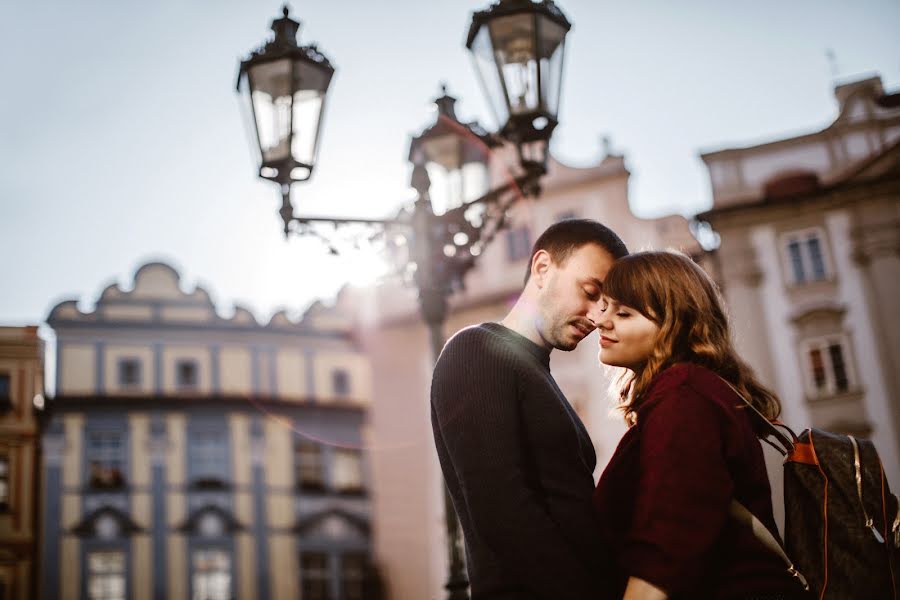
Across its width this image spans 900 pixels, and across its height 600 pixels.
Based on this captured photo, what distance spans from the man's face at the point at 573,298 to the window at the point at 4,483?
2510 cm

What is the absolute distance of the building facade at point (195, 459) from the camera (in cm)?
2539

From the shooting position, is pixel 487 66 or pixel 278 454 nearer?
pixel 487 66

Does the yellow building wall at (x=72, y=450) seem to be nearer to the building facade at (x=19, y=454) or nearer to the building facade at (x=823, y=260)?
the building facade at (x=19, y=454)

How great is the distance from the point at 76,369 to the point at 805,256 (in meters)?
18.7

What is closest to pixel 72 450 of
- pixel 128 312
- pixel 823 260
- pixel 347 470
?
pixel 128 312

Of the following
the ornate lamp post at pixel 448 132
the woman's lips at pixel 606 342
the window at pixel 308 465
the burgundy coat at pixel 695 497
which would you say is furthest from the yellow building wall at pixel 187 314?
the burgundy coat at pixel 695 497

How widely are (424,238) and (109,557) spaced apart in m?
A: 21.6

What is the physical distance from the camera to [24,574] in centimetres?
2425

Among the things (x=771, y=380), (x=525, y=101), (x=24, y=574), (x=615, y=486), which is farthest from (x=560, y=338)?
(x=24, y=574)

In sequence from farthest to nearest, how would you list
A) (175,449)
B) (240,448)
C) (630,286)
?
(240,448) < (175,449) < (630,286)

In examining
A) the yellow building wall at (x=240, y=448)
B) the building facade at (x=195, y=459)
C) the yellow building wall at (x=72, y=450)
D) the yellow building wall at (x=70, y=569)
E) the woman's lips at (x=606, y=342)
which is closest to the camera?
the woman's lips at (x=606, y=342)

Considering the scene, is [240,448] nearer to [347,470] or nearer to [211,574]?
[347,470]

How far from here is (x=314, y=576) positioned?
1046 inches

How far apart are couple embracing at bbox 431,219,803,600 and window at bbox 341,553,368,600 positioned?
24991 millimetres
